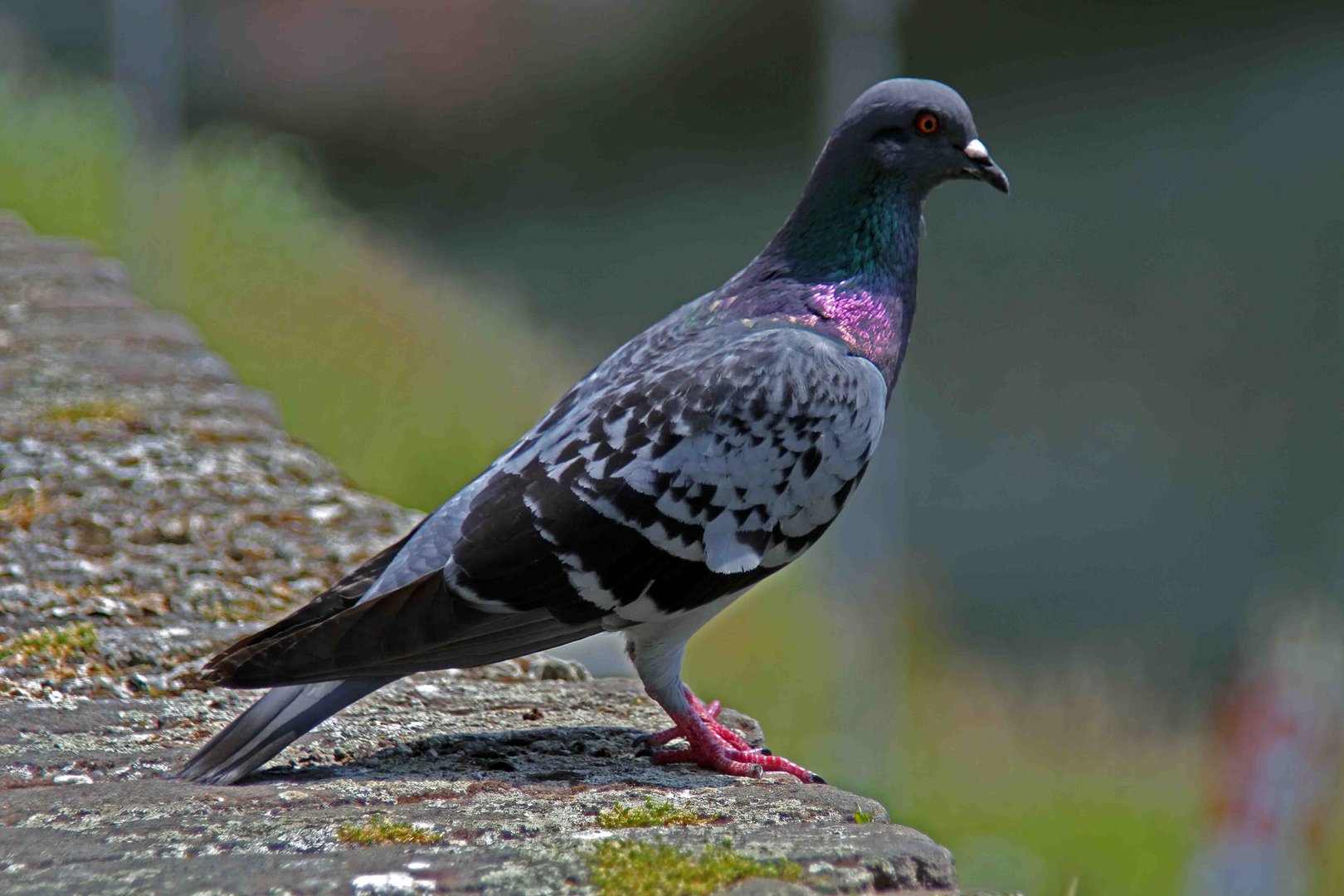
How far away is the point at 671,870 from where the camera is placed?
2.01m

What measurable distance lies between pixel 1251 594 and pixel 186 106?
18.0 meters

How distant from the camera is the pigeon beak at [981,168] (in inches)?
152

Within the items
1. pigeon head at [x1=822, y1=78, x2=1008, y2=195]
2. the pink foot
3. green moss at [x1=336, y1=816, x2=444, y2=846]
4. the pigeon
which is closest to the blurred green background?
the pink foot

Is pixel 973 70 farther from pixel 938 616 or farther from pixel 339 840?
pixel 339 840

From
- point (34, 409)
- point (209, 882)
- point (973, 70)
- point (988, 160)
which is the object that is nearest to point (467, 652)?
point (209, 882)

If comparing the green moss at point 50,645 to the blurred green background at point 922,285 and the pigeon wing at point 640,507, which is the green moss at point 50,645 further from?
the blurred green background at point 922,285

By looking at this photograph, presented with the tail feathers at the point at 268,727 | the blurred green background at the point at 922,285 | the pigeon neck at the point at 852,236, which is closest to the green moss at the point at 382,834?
the tail feathers at the point at 268,727

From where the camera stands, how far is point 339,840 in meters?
2.17

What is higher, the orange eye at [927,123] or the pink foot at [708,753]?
the orange eye at [927,123]

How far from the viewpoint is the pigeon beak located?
12.7 feet

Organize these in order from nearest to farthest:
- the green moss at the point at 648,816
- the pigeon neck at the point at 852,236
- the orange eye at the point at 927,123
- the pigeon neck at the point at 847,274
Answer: the green moss at the point at 648,816
the pigeon neck at the point at 847,274
the pigeon neck at the point at 852,236
the orange eye at the point at 927,123

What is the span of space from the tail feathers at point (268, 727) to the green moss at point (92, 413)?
6.70 feet

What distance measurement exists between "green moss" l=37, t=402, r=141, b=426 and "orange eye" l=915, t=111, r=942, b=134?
251 centimetres

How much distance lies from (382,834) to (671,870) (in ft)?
1.57
